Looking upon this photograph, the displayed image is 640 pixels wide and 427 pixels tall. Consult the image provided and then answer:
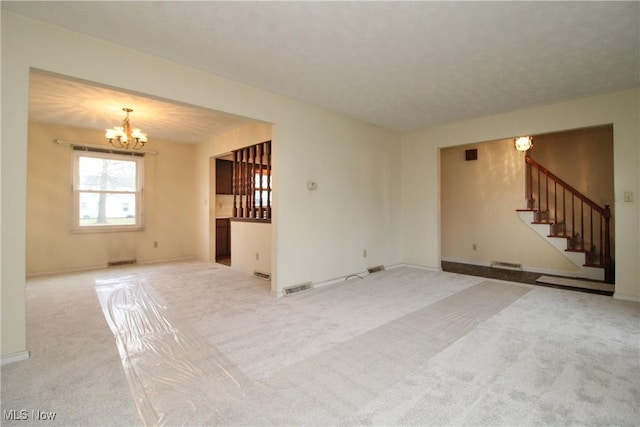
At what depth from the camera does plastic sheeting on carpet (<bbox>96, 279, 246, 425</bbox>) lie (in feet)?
5.41

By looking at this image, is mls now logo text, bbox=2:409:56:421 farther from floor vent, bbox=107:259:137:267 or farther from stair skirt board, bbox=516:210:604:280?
stair skirt board, bbox=516:210:604:280

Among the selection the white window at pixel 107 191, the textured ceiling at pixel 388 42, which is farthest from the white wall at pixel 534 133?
the white window at pixel 107 191

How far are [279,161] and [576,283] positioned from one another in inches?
191

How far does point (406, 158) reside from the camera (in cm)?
589

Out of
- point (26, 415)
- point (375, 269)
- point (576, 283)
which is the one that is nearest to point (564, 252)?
point (576, 283)

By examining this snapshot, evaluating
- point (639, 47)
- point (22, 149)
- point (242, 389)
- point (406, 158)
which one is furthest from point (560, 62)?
point (22, 149)

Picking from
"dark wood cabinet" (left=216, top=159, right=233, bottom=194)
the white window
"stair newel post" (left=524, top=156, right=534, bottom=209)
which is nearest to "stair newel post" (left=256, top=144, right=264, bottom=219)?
"dark wood cabinet" (left=216, top=159, right=233, bottom=194)

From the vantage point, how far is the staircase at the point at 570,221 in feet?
15.5

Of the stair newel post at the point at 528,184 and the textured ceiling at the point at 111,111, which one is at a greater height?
the textured ceiling at the point at 111,111

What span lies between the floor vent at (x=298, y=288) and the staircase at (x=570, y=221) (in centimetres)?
428

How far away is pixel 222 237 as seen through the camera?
712 cm

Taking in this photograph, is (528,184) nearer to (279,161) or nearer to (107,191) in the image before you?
(279,161)

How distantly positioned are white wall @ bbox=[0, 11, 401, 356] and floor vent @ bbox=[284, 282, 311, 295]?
9 cm

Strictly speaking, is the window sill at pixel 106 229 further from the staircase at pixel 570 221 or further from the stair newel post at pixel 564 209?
the stair newel post at pixel 564 209
